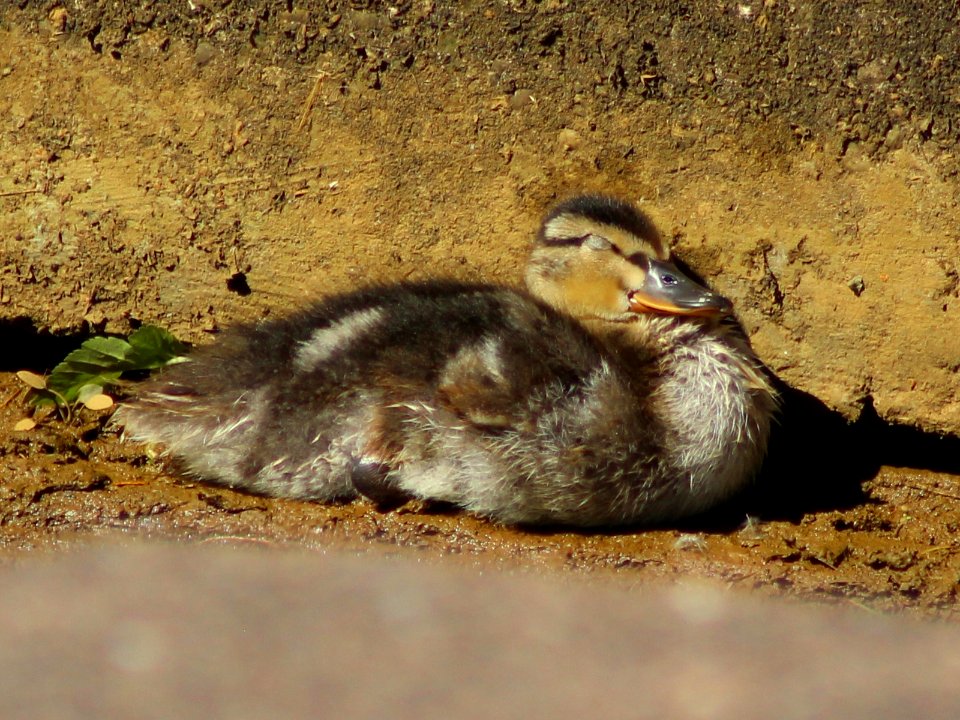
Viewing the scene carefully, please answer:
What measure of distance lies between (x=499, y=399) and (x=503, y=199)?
822 millimetres

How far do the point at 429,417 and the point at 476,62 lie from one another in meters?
1.12

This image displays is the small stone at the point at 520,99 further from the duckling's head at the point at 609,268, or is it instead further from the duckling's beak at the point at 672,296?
the duckling's beak at the point at 672,296

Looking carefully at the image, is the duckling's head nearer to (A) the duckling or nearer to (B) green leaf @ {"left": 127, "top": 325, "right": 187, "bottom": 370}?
(A) the duckling

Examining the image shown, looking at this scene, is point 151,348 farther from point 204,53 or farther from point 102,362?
point 204,53

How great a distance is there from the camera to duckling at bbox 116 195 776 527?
3.95 meters

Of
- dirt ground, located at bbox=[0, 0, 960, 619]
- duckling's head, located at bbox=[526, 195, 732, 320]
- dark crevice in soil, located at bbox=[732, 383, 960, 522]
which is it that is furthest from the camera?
dark crevice in soil, located at bbox=[732, 383, 960, 522]

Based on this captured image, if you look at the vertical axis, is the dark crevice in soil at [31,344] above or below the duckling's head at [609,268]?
below

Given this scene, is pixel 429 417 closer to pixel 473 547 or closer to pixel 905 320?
pixel 473 547

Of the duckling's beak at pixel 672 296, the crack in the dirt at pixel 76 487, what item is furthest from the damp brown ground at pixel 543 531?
the duckling's beak at pixel 672 296

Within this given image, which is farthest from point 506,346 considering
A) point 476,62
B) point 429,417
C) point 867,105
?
point 867,105

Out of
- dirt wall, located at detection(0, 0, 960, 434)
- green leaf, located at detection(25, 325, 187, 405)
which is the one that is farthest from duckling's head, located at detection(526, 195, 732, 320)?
green leaf, located at detection(25, 325, 187, 405)

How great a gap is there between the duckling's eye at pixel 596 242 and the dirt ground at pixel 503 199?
0.21 meters

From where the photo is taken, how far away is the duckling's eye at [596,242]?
4293 mm

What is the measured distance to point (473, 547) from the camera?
156 inches
